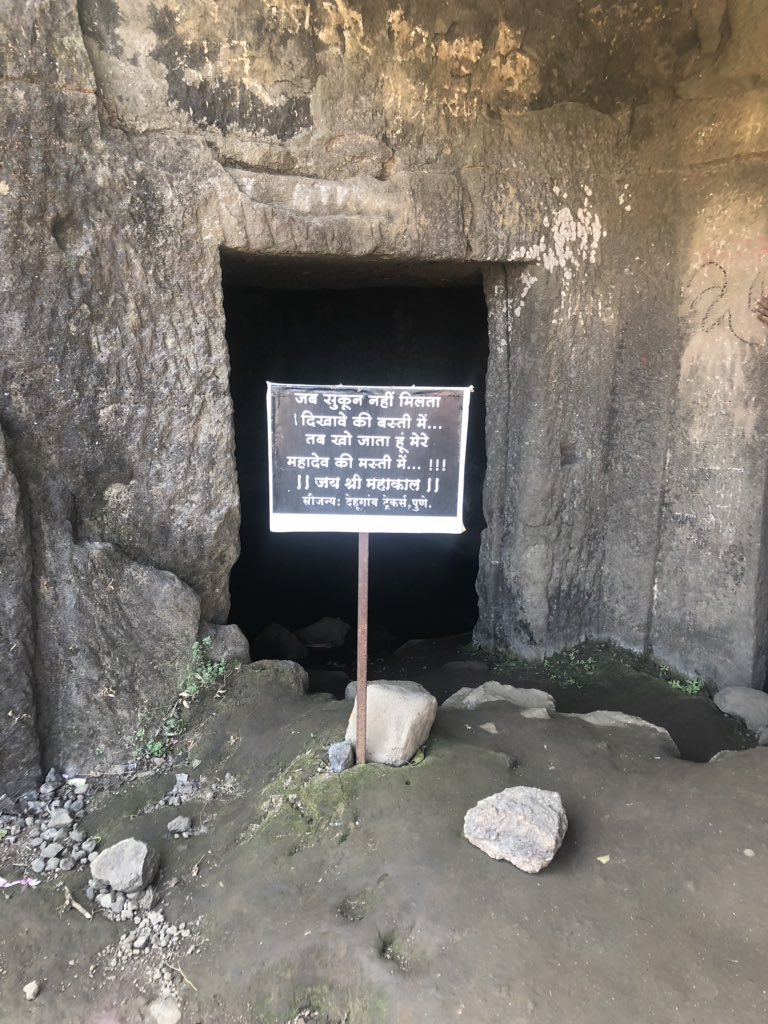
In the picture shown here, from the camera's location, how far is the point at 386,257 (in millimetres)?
3561

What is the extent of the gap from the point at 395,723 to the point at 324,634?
293cm

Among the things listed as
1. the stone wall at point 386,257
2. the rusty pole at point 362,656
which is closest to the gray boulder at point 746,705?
the stone wall at point 386,257

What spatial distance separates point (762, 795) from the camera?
8.89 ft

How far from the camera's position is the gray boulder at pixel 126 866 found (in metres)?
2.44

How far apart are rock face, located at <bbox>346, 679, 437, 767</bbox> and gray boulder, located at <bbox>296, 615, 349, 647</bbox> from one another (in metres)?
2.70

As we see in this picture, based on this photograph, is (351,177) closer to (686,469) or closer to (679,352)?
(679,352)

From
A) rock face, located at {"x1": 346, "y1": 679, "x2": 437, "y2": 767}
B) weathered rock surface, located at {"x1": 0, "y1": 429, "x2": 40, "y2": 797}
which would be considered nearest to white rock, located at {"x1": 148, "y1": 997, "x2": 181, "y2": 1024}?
rock face, located at {"x1": 346, "y1": 679, "x2": 437, "y2": 767}

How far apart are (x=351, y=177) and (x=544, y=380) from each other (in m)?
1.52

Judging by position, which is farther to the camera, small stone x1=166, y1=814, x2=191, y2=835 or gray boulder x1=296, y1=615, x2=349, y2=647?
gray boulder x1=296, y1=615, x2=349, y2=647

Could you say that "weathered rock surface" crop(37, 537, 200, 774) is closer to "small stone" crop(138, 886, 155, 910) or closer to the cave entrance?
"small stone" crop(138, 886, 155, 910)

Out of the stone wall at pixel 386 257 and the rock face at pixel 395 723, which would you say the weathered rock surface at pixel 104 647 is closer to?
the stone wall at pixel 386 257

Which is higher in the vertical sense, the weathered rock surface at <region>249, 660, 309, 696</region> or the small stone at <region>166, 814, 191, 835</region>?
the weathered rock surface at <region>249, 660, 309, 696</region>

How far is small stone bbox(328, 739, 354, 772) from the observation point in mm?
2732

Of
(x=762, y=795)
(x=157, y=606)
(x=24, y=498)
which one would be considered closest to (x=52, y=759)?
(x=157, y=606)
